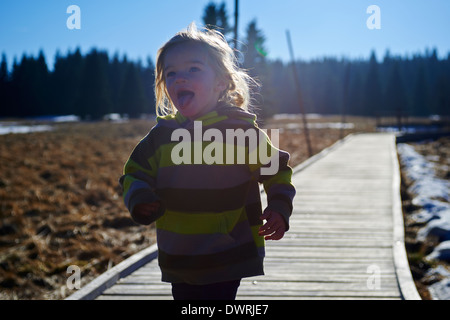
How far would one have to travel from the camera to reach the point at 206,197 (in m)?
1.79

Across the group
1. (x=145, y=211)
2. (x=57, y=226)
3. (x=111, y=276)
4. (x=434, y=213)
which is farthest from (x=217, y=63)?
(x=434, y=213)

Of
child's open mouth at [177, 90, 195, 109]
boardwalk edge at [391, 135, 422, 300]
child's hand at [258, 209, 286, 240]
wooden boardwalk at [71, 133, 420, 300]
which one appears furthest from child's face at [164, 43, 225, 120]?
boardwalk edge at [391, 135, 422, 300]

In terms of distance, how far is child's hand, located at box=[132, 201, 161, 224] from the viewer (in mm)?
1683

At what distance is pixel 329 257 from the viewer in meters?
4.23

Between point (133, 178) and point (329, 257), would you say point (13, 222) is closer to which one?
point (329, 257)

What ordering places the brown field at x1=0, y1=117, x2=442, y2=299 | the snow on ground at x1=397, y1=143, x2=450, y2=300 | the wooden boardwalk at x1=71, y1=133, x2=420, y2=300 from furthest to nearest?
the brown field at x1=0, y1=117, x2=442, y2=299 → the snow on ground at x1=397, y1=143, x2=450, y2=300 → the wooden boardwalk at x1=71, y1=133, x2=420, y2=300

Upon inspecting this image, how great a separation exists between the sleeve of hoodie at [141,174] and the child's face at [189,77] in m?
0.22

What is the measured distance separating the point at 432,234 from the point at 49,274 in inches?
174

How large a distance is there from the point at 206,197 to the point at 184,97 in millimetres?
425

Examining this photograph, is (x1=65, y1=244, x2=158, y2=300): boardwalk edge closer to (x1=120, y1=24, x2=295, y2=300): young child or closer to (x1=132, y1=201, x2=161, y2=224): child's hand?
(x1=120, y1=24, x2=295, y2=300): young child

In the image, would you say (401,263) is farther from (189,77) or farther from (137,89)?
(137,89)
